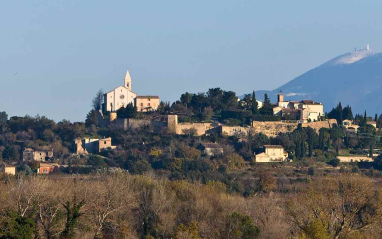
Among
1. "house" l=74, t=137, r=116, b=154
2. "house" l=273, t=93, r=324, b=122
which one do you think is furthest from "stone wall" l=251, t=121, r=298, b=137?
"house" l=74, t=137, r=116, b=154

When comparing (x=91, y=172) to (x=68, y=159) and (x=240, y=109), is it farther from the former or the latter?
(x=240, y=109)

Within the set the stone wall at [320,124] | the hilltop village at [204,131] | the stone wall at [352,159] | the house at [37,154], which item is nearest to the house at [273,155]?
the hilltop village at [204,131]

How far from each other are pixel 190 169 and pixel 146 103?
12513mm

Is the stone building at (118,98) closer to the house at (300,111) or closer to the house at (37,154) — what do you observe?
the house at (37,154)

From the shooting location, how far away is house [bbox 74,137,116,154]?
72375 mm

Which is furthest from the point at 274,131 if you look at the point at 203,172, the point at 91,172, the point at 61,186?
the point at 61,186

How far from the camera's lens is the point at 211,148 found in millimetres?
71250

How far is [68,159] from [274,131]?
14.2m

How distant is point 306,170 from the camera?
222ft

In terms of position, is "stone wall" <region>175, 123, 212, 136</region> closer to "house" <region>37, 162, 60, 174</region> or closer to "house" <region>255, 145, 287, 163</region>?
"house" <region>255, 145, 287, 163</region>

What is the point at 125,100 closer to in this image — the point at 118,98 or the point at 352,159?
the point at 118,98

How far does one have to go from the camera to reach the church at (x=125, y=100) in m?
77.3

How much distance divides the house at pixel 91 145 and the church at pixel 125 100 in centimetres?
489

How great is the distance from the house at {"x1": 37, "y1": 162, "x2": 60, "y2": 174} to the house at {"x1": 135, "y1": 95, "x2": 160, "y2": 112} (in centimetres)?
1074
